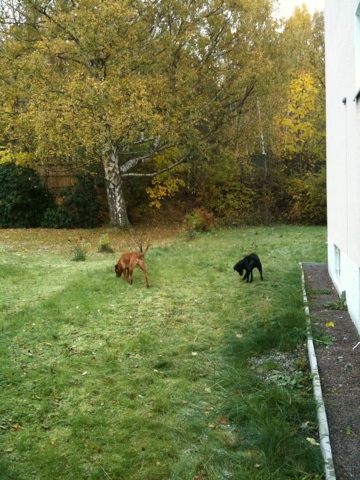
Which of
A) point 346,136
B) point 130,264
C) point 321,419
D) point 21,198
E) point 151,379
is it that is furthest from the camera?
point 21,198

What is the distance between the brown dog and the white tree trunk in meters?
10.2

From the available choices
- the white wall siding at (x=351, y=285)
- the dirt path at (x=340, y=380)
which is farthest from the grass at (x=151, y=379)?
the white wall siding at (x=351, y=285)

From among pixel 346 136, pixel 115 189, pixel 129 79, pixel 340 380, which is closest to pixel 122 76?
pixel 129 79

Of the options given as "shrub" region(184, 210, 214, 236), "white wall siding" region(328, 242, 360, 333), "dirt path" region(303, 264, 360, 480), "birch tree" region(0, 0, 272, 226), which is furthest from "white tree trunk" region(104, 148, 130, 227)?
"dirt path" region(303, 264, 360, 480)

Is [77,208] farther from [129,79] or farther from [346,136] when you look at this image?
[346,136]

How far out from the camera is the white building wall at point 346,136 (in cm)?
707

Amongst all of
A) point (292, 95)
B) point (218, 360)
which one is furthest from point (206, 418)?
point (292, 95)

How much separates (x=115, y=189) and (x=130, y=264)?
37.5 feet

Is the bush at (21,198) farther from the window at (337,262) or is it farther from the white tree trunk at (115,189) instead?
the window at (337,262)

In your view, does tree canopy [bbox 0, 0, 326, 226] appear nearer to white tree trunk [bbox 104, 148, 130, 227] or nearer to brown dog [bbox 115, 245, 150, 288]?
white tree trunk [bbox 104, 148, 130, 227]

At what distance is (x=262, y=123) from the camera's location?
23.9 metres

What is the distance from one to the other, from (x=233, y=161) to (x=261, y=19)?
7003mm

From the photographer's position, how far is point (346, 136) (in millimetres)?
8234

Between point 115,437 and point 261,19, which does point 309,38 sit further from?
point 115,437
